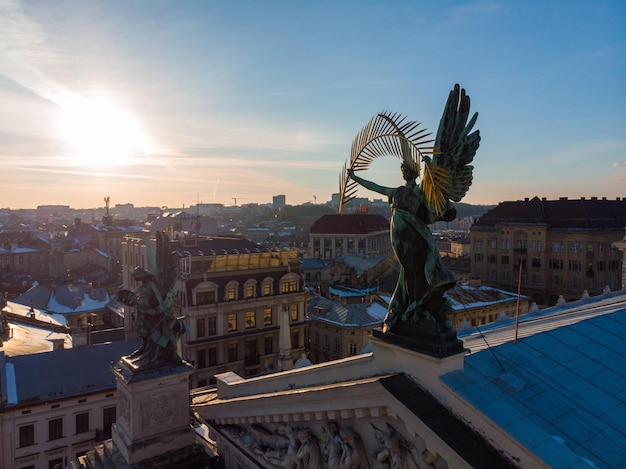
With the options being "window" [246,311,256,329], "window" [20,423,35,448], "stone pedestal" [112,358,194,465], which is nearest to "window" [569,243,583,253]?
"window" [246,311,256,329]

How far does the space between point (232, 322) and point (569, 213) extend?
6007cm

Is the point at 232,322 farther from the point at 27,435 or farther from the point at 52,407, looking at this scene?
the point at 27,435

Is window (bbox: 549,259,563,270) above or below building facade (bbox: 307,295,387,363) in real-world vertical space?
above

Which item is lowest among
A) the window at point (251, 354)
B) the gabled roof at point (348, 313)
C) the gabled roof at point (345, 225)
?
the window at point (251, 354)

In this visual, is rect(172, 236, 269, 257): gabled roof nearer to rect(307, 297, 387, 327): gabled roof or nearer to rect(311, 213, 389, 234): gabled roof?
rect(307, 297, 387, 327): gabled roof

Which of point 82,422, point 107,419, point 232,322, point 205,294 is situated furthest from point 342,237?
point 82,422

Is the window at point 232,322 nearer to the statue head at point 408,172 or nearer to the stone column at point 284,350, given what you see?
the stone column at point 284,350

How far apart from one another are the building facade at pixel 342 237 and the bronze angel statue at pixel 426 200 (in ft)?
348

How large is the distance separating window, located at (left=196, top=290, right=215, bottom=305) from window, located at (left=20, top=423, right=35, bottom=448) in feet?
48.0

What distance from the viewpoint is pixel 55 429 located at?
26.8 m

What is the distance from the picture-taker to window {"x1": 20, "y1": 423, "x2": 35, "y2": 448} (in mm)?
25750

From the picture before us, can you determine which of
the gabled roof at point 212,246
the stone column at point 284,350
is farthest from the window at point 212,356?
the stone column at point 284,350

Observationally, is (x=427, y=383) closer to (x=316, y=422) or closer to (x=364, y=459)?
(x=364, y=459)

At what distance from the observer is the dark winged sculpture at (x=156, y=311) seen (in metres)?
16.0
